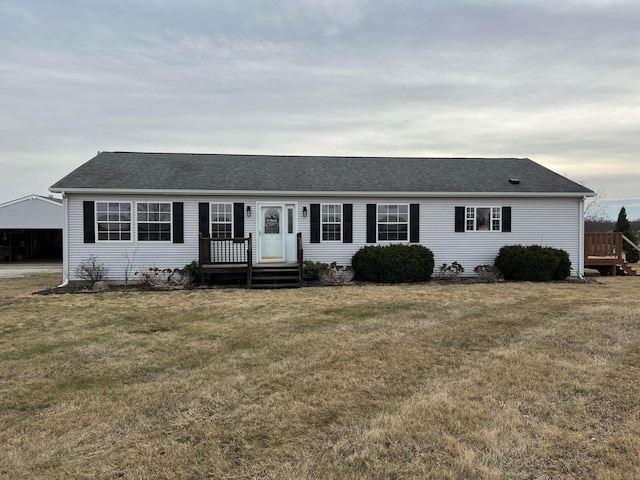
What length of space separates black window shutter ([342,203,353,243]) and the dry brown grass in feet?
18.4

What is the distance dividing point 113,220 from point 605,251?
16374 mm

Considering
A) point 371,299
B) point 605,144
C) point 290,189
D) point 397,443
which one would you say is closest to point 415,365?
point 397,443

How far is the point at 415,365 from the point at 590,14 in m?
11.8

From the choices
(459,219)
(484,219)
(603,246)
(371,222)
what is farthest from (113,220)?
(603,246)

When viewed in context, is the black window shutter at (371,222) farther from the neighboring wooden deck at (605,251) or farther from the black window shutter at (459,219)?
the neighboring wooden deck at (605,251)

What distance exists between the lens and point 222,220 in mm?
13117

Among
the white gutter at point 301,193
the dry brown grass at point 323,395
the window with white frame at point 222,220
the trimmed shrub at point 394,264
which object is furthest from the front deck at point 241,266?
the dry brown grass at point 323,395

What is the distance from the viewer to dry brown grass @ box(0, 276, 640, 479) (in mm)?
2998

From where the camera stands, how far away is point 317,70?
50.3ft

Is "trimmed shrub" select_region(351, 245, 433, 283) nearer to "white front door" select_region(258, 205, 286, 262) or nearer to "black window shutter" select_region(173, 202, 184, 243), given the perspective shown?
"white front door" select_region(258, 205, 286, 262)

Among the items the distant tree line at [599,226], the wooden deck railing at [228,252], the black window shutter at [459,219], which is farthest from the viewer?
the distant tree line at [599,226]

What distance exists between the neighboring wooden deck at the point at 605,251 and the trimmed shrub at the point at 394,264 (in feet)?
20.4

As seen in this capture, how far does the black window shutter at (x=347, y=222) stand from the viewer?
1351cm

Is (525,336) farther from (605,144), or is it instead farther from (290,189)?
(605,144)
